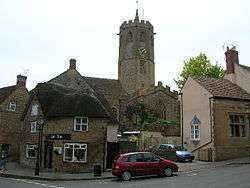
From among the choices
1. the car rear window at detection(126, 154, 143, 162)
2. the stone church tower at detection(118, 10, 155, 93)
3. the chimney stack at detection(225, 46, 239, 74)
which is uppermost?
the stone church tower at detection(118, 10, 155, 93)

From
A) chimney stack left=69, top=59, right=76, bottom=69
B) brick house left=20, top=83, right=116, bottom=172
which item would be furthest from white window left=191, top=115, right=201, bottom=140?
chimney stack left=69, top=59, right=76, bottom=69

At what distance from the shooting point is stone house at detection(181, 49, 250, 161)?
32.6 m

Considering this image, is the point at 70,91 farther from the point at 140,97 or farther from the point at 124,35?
the point at 124,35

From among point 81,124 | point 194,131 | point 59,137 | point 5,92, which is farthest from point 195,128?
point 5,92

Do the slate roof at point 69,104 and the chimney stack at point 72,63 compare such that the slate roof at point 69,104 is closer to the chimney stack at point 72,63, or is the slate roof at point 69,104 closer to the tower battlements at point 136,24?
the chimney stack at point 72,63

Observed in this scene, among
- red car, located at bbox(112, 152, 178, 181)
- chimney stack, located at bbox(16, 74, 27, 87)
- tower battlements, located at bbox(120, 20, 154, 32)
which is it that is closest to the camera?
red car, located at bbox(112, 152, 178, 181)

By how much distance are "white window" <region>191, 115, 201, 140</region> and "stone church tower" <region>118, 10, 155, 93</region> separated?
39.9 metres

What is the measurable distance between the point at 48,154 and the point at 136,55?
155 ft

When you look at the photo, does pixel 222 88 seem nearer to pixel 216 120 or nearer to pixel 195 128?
pixel 216 120

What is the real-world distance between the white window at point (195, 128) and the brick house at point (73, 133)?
7.89 meters

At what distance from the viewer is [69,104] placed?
109 feet

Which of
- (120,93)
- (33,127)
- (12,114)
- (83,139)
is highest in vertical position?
(120,93)

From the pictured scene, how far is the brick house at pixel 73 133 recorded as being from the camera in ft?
104

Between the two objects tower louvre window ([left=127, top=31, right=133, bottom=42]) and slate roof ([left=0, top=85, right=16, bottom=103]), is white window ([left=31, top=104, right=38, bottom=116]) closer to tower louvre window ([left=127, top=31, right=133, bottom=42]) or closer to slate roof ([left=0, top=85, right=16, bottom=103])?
slate roof ([left=0, top=85, right=16, bottom=103])
